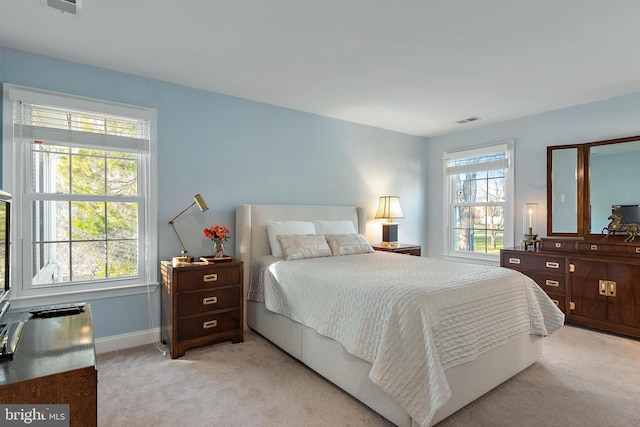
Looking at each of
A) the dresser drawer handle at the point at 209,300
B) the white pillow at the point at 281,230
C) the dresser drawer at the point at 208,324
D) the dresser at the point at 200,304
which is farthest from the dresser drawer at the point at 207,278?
the white pillow at the point at 281,230

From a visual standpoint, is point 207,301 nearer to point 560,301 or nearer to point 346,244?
point 346,244

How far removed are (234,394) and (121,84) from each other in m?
2.75

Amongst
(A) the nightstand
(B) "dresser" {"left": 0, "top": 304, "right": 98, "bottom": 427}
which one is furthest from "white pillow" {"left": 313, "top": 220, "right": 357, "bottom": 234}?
(B) "dresser" {"left": 0, "top": 304, "right": 98, "bottom": 427}

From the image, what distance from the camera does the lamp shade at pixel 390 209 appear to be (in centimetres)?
461

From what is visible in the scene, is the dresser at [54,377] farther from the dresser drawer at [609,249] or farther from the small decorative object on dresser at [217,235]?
the dresser drawer at [609,249]

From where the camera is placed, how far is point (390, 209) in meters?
4.62

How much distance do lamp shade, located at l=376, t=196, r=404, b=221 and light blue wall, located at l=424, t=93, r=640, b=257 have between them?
1123 millimetres

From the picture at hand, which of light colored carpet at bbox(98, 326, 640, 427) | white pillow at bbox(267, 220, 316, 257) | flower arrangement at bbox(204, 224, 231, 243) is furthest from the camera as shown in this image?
white pillow at bbox(267, 220, 316, 257)

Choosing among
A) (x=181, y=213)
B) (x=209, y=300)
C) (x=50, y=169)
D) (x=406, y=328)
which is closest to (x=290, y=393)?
(x=406, y=328)

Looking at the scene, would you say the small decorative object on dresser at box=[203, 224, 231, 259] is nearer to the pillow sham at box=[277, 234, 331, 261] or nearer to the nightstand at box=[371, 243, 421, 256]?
the pillow sham at box=[277, 234, 331, 261]

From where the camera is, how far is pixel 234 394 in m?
2.23

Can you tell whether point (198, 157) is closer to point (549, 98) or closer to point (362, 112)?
point (362, 112)

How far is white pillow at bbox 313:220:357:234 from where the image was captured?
153 inches

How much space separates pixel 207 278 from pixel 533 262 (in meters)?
3.53
